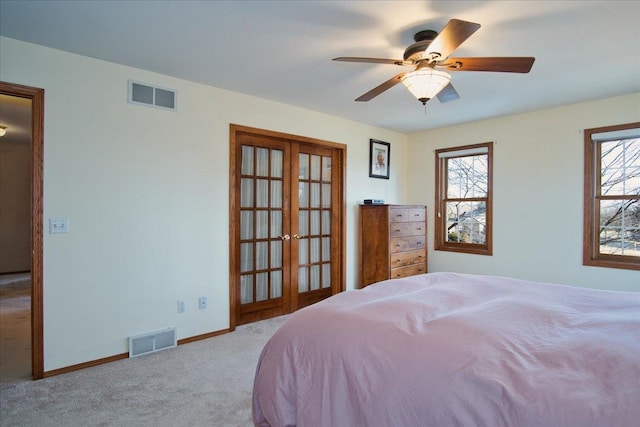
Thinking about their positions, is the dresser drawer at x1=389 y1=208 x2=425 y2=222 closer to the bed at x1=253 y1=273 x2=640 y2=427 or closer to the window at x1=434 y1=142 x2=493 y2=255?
the window at x1=434 y1=142 x2=493 y2=255

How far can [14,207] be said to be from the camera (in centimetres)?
664

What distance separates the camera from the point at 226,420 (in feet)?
6.58

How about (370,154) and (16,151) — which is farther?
(16,151)

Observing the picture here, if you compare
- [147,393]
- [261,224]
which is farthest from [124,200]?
[147,393]

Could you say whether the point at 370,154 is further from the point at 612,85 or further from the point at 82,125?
the point at 82,125

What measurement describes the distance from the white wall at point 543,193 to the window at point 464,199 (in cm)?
11

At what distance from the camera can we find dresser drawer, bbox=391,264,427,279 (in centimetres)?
431

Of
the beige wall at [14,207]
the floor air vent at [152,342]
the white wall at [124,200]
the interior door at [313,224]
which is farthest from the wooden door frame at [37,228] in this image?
the beige wall at [14,207]

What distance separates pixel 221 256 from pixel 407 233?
92.7 inches

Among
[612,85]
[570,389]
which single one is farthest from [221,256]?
[612,85]

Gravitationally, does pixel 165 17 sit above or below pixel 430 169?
above

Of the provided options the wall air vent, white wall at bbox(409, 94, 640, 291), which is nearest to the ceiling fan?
the wall air vent

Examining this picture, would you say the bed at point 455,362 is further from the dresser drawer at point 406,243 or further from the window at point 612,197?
the dresser drawer at point 406,243

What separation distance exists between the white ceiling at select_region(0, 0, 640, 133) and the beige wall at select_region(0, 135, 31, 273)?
557 cm
